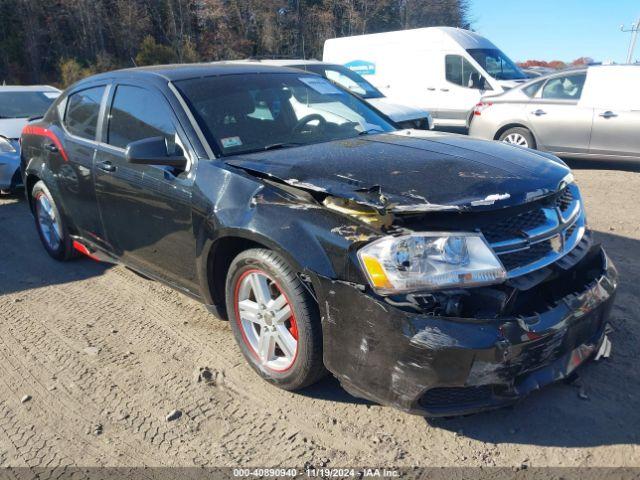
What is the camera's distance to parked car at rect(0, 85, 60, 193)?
7340mm

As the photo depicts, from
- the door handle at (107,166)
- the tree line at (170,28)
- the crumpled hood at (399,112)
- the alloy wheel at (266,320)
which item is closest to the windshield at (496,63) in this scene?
the crumpled hood at (399,112)

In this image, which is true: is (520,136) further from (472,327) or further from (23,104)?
(23,104)

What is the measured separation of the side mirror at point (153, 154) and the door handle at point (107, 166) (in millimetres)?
697

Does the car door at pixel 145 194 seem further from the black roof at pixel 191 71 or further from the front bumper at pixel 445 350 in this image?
the front bumper at pixel 445 350

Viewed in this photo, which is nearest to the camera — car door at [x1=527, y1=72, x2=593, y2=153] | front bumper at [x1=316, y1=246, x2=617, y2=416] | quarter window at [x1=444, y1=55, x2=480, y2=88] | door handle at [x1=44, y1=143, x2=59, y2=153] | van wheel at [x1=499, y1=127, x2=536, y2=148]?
front bumper at [x1=316, y1=246, x2=617, y2=416]

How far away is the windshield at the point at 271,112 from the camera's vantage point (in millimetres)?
3344

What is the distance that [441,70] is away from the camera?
39.0 ft

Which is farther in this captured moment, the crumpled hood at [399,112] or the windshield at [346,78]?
the windshield at [346,78]

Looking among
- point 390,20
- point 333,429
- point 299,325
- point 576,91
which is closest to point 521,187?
point 299,325

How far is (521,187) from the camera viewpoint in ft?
8.58

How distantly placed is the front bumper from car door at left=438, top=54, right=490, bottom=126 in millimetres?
9523

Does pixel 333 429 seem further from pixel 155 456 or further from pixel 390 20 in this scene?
pixel 390 20

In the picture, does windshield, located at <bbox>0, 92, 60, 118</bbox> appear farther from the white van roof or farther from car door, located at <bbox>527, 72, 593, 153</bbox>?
car door, located at <bbox>527, 72, 593, 153</bbox>

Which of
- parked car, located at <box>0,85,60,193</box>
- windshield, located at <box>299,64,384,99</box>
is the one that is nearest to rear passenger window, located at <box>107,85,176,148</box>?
parked car, located at <box>0,85,60,193</box>
